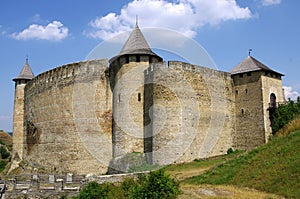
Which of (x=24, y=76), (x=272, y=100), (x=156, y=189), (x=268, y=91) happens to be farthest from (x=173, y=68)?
(x=24, y=76)

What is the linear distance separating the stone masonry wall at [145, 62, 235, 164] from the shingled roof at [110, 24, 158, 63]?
141 centimetres

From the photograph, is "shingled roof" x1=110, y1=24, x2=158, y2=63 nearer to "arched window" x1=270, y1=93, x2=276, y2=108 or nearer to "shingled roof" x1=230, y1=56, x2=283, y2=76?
"shingled roof" x1=230, y1=56, x2=283, y2=76

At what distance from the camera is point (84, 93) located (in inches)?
914

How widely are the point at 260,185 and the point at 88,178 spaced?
311 inches

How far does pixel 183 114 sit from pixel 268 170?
801 cm

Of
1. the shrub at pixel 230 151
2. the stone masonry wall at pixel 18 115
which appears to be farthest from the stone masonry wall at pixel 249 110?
the stone masonry wall at pixel 18 115

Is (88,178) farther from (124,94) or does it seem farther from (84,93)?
(84,93)

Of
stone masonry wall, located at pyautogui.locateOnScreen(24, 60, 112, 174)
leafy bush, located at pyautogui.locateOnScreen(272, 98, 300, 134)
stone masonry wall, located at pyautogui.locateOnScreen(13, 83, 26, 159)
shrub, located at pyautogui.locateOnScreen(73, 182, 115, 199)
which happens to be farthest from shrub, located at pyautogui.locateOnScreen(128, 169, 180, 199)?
stone masonry wall, located at pyautogui.locateOnScreen(13, 83, 26, 159)

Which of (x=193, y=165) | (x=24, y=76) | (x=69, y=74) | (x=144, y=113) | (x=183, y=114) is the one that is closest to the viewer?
(x=193, y=165)

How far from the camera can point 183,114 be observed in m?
19.4

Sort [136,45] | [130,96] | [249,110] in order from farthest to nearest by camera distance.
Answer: [249,110] < [136,45] < [130,96]

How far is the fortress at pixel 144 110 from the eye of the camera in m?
19.3

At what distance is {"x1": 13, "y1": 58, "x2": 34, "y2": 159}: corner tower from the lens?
3178 cm

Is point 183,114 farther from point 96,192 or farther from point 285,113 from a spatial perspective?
point 96,192
